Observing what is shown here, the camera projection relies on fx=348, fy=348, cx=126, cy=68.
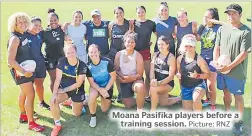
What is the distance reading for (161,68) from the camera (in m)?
6.90

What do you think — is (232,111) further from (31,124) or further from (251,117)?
(31,124)

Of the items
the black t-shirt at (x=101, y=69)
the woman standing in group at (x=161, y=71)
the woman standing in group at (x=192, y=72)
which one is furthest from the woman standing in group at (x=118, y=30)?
the woman standing in group at (x=192, y=72)

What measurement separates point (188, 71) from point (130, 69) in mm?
1216

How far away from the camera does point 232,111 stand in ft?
23.2

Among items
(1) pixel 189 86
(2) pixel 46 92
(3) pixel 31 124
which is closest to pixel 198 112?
(1) pixel 189 86

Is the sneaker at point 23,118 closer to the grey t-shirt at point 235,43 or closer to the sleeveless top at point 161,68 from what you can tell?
the sleeveless top at point 161,68

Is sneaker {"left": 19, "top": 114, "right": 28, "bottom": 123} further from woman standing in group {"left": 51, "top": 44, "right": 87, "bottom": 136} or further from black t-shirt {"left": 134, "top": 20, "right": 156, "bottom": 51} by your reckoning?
black t-shirt {"left": 134, "top": 20, "right": 156, "bottom": 51}

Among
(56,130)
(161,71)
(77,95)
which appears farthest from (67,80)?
(161,71)

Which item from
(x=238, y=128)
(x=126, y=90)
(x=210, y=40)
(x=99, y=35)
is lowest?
(x=238, y=128)

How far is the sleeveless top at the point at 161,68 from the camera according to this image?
686 cm

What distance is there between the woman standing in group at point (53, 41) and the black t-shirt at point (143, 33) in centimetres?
162

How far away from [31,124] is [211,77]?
Result: 372cm

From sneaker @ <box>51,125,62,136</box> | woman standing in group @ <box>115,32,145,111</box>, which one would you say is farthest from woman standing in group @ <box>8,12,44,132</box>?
woman standing in group @ <box>115,32,145,111</box>

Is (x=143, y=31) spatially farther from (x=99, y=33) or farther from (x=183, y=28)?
(x=99, y=33)
